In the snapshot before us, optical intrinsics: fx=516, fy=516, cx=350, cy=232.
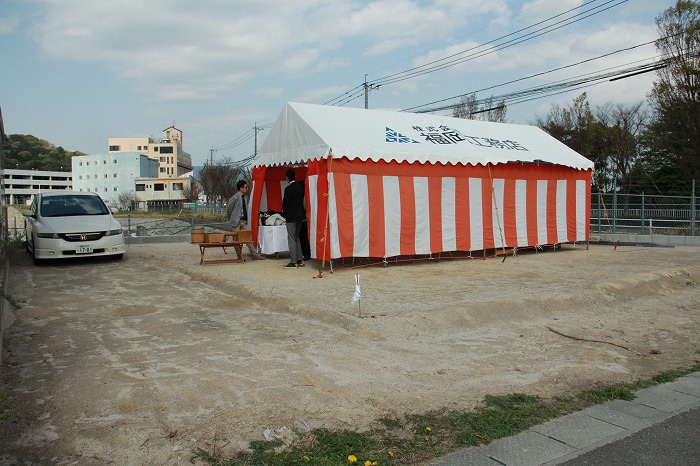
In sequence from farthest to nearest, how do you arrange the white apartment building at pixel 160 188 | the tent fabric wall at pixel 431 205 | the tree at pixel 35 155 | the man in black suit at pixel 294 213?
the white apartment building at pixel 160 188 → the tree at pixel 35 155 → the man in black suit at pixel 294 213 → the tent fabric wall at pixel 431 205

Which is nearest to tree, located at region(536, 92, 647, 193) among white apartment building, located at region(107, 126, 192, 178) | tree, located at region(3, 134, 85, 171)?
tree, located at region(3, 134, 85, 171)

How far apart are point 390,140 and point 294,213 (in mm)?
2444

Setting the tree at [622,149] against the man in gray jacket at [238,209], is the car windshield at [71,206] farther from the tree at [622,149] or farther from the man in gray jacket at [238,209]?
the tree at [622,149]

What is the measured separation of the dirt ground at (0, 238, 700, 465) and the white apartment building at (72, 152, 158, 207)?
85334 mm

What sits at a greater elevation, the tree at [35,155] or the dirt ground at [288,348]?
the tree at [35,155]

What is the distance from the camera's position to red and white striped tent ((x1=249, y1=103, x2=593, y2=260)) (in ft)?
31.8

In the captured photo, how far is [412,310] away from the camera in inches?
245

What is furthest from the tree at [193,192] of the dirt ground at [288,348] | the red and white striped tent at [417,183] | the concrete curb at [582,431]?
the concrete curb at [582,431]

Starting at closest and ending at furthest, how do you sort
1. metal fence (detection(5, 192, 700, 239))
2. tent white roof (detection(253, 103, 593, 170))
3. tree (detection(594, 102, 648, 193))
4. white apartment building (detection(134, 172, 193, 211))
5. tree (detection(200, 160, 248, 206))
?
tent white roof (detection(253, 103, 593, 170))
metal fence (detection(5, 192, 700, 239))
tree (detection(594, 102, 648, 193))
tree (detection(200, 160, 248, 206))
white apartment building (detection(134, 172, 193, 211))

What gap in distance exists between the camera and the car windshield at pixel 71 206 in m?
10.9

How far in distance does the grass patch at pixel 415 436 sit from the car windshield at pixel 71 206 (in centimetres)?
976

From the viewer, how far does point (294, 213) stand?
33.5ft

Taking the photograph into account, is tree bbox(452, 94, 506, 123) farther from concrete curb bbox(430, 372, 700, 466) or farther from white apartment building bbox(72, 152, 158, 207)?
white apartment building bbox(72, 152, 158, 207)

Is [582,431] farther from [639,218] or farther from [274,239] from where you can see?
[639,218]
